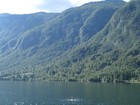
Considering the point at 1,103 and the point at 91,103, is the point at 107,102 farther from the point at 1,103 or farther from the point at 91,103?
the point at 1,103

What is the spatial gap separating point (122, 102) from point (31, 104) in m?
38.9

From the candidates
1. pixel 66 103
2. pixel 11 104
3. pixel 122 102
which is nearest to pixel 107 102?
pixel 122 102

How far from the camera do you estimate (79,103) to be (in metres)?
159

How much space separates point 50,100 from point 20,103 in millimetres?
15564

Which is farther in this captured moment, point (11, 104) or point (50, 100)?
point (50, 100)

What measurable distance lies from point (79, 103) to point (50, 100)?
17.9m

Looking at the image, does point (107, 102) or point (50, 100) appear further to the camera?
point (50, 100)

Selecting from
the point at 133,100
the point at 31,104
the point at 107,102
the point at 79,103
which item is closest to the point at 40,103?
the point at 31,104

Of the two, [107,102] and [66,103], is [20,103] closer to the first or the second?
[66,103]

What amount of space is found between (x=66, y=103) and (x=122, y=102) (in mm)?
24202

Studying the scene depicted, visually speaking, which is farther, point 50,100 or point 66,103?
point 50,100

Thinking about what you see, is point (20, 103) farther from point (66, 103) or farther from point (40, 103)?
point (66, 103)

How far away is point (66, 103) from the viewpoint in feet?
526

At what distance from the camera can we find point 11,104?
16038cm
